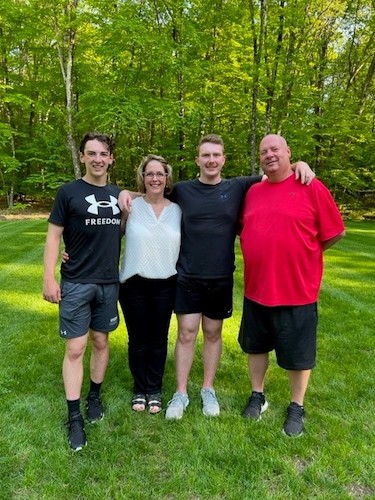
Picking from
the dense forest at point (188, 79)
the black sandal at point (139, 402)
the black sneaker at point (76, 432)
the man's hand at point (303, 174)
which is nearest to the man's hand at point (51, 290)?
the black sneaker at point (76, 432)

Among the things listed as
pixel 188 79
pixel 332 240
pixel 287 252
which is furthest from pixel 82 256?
pixel 188 79

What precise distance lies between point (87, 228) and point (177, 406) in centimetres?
140

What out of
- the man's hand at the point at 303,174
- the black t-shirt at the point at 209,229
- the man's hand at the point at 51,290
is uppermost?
the man's hand at the point at 303,174

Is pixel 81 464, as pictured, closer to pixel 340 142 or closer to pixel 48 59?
pixel 340 142

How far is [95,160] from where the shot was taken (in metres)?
2.60

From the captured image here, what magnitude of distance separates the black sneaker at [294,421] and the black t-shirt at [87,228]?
4.90 feet

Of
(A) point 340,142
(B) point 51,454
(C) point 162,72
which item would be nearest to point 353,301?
(B) point 51,454

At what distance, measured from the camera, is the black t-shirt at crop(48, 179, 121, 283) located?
2.54 m

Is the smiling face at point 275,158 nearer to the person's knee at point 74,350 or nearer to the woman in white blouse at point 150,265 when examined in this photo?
the woman in white blouse at point 150,265

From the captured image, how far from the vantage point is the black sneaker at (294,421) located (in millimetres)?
2676

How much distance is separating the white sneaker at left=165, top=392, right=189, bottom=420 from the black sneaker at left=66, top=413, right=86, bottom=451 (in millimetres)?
584

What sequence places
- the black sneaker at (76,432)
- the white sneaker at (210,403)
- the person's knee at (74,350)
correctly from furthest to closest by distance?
the white sneaker at (210,403) < the person's knee at (74,350) < the black sneaker at (76,432)

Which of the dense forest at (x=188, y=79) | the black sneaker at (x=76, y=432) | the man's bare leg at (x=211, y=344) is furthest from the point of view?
the dense forest at (x=188, y=79)

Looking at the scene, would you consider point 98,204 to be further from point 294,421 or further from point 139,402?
point 294,421
